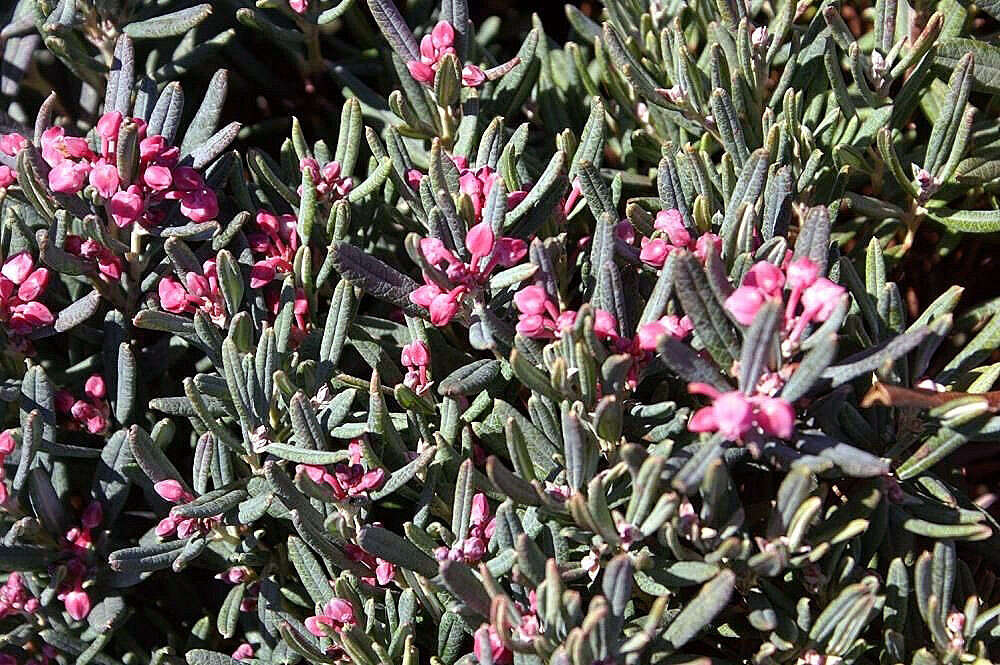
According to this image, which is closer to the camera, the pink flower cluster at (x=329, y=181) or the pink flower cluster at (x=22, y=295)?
the pink flower cluster at (x=22, y=295)

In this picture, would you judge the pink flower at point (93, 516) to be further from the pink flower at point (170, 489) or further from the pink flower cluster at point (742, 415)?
the pink flower cluster at point (742, 415)

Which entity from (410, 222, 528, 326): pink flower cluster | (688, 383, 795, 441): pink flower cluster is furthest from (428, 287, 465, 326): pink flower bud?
(688, 383, 795, 441): pink flower cluster

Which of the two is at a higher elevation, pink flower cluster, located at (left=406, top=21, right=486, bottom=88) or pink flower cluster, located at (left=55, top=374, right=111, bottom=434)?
pink flower cluster, located at (left=406, top=21, right=486, bottom=88)

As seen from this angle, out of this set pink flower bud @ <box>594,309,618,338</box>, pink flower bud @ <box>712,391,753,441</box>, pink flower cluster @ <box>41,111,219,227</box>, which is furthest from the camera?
pink flower cluster @ <box>41,111,219,227</box>

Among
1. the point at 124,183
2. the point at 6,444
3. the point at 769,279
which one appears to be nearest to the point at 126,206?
the point at 124,183

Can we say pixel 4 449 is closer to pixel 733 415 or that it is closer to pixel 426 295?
pixel 426 295

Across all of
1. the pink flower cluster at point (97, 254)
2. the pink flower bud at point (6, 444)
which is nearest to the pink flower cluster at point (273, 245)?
the pink flower cluster at point (97, 254)

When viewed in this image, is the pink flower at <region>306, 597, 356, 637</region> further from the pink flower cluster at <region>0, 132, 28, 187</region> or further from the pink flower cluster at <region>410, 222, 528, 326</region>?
the pink flower cluster at <region>0, 132, 28, 187</region>
